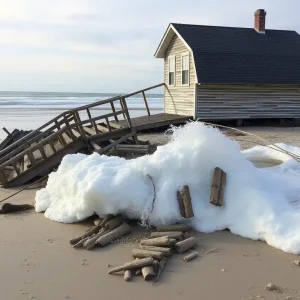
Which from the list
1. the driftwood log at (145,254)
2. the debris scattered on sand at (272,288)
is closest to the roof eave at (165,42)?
the driftwood log at (145,254)

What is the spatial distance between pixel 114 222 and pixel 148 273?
5.55 ft

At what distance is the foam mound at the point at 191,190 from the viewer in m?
6.15

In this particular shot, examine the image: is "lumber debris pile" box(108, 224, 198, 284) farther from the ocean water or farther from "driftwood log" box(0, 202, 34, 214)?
the ocean water

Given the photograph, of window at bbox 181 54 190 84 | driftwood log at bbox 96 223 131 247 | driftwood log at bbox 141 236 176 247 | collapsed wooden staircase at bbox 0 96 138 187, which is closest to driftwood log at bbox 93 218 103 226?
driftwood log at bbox 96 223 131 247

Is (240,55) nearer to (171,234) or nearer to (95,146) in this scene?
(95,146)

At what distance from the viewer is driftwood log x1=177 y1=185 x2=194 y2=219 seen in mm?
6324

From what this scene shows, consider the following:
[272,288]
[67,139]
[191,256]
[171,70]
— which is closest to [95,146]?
[67,139]

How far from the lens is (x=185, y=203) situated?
252 inches

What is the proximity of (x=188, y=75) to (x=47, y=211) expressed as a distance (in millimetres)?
13752

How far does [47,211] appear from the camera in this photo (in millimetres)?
7359

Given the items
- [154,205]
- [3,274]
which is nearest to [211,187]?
[154,205]

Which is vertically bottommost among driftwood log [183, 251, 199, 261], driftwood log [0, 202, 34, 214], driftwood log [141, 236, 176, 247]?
driftwood log [0, 202, 34, 214]

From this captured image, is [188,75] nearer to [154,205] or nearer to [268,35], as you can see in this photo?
[268,35]

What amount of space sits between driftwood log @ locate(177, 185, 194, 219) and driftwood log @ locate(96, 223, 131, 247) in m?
0.82
